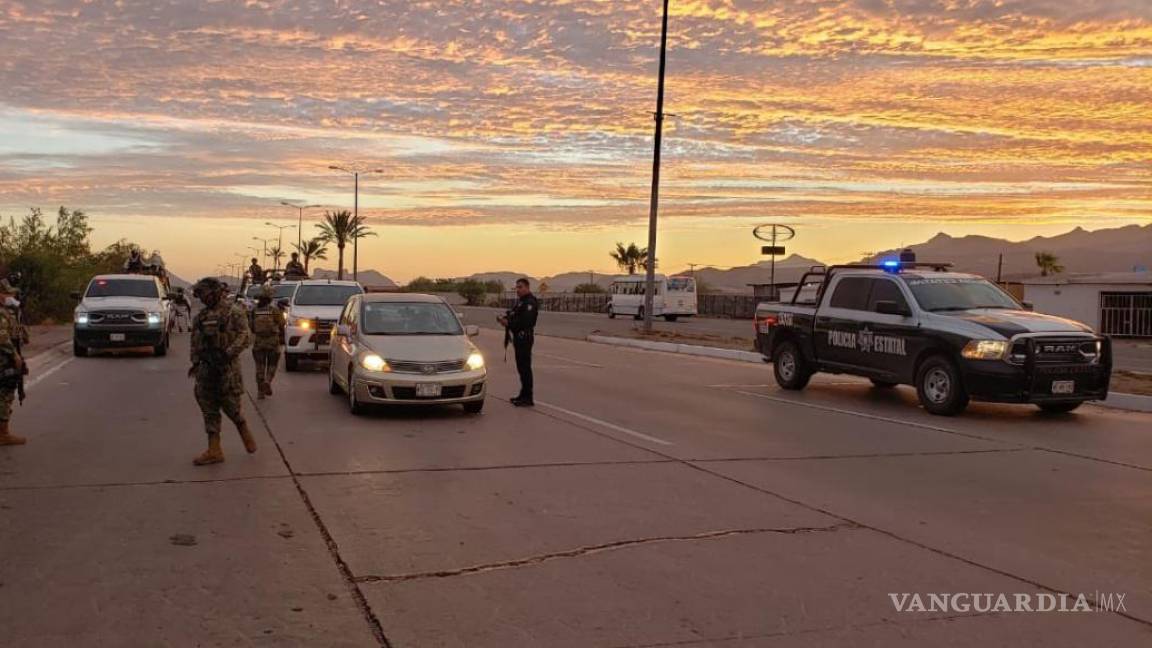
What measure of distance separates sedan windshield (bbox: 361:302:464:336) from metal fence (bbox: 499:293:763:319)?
36.1 metres

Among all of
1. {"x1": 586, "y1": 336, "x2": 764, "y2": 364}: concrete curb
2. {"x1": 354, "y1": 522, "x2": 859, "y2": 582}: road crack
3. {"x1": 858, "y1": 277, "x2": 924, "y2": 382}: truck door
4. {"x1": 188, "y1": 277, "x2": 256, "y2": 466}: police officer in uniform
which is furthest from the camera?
{"x1": 586, "y1": 336, "x2": 764, "y2": 364}: concrete curb

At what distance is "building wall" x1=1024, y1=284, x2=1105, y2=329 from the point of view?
4181 cm

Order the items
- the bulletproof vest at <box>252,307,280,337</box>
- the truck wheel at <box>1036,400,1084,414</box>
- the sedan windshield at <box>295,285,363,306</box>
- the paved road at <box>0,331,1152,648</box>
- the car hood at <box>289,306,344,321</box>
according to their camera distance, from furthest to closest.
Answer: the sedan windshield at <box>295,285,363,306</box>, the car hood at <box>289,306,344,321</box>, the bulletproof vest at <box>252,307,280,337</box>, the truck wheel at <box>1036,400,1084,414</box>, the paved road at <box>0,331,1152,648</box>

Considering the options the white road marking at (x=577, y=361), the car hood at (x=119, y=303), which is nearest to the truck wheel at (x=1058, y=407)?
the white road marking at (x=577, y=361)

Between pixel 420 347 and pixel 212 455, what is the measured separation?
12.6 ft

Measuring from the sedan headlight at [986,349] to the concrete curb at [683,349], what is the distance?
8.20 m

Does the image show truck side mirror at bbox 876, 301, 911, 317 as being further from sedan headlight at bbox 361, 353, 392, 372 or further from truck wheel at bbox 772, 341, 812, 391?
sedan headlight at bbox 361, 353, 392, 372

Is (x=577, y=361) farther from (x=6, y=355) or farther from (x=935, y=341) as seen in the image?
(x=6, y=355)

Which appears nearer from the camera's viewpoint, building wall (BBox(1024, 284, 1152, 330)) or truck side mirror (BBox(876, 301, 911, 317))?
truck side mirror (BBox(876, 301, 911, 317))

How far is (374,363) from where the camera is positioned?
11797 millimetres

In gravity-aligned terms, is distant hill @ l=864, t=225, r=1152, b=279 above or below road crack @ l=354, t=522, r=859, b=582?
above

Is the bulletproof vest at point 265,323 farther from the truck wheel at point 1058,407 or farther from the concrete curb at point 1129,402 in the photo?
the concrete curb at point 1129,402

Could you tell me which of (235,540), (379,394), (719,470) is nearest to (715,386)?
(379,394)

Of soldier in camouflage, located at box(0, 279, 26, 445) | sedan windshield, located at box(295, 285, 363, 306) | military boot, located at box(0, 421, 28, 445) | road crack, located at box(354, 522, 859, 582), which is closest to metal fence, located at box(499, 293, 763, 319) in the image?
sedan windshield, located at box(295, 285, 363, 306)
